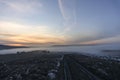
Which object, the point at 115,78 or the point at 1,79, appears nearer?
the point at 115,78

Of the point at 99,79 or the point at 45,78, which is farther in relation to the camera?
the point at 45,78

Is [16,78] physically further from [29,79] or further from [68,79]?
[68,79]

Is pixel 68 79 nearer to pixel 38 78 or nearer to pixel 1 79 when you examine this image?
pixel 38 78

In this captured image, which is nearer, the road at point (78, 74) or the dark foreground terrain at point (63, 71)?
the road at point (78, 74)

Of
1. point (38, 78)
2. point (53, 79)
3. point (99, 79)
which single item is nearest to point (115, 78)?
point (99, 79)

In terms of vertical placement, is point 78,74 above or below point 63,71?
below

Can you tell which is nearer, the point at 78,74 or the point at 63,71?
the point at 78,74

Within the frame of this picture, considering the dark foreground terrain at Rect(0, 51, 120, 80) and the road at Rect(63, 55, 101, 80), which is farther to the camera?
the dark foreground terrain at Rect(0, 51, 120, 80)

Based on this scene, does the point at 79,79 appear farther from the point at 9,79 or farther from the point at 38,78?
the point at 9,79

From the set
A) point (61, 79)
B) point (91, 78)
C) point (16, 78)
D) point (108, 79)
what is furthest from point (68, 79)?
point (16, 78)
